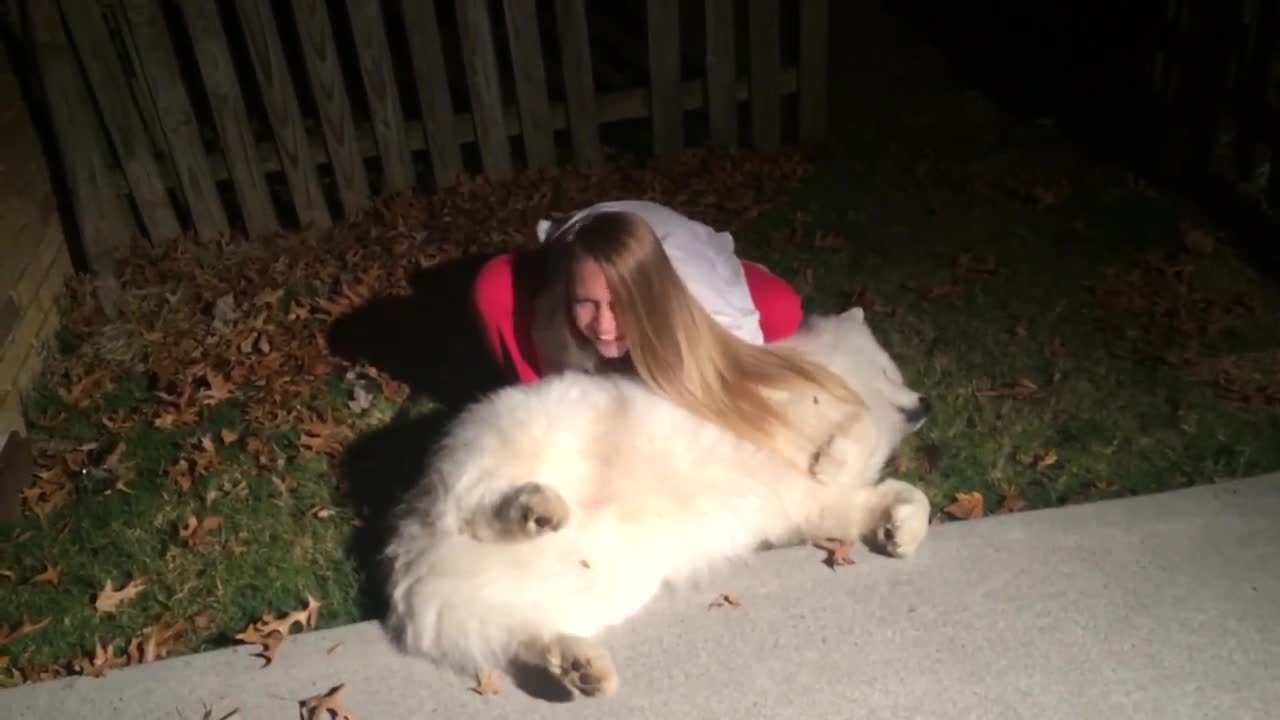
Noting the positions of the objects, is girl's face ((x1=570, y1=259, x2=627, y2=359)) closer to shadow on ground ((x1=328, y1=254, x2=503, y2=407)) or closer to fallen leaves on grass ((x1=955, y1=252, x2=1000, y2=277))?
shadow on ground ((x1=328, y1=254, x2=503, y2=407))

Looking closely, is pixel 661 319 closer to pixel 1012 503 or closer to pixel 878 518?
pixel 878 518

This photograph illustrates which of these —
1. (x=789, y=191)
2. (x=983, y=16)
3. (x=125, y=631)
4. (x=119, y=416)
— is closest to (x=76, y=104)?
(x=119, y=416)

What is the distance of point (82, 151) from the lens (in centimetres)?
543

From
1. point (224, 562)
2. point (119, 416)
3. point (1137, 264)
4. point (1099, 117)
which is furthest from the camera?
point (1099, 117)

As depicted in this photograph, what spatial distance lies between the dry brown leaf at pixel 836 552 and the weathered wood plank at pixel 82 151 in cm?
364

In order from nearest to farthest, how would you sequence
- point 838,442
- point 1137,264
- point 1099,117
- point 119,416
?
point 838,442 → point 119,416 → point 1137,264 → point 1099,117

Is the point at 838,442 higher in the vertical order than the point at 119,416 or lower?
higher

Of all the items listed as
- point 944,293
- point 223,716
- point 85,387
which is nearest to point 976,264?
point 944,293

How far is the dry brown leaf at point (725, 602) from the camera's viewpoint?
130 inches

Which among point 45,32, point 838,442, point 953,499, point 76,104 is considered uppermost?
point 45,32

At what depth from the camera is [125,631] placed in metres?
3.46

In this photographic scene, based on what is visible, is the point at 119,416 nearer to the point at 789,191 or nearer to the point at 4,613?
the point at 4,613

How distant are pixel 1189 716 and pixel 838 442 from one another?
1200mm

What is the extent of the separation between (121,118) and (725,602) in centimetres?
410
